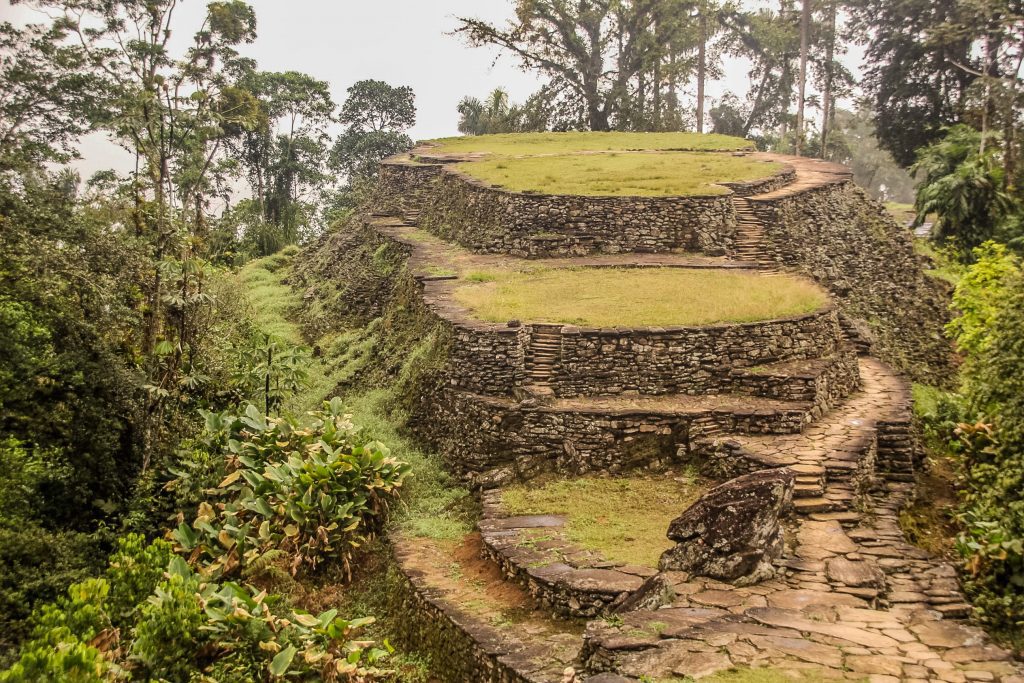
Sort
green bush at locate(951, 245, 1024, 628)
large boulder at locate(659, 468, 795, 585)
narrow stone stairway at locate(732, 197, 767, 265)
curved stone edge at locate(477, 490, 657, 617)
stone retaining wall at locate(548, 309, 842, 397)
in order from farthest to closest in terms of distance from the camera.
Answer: narrow stone stairway at locate(732, 197, 767, 265), stone retaining wall at locate(548, 309, 842, 397), curved stone edge at locate(477, 490, 657, 617), large boulder at locate(659, 468, 795, 585), green bush at locate(951, 245, 1024, 628)

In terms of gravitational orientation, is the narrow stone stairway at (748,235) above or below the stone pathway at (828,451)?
above

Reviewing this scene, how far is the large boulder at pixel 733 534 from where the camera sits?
8062 mm

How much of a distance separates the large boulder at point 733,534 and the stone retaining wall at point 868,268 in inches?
374

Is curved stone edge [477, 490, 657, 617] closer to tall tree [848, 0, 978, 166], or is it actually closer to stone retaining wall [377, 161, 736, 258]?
stone retaining wall [377, 161, 736, 258]

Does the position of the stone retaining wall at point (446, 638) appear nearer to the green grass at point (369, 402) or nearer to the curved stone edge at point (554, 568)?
the curved stone edge at point (554, 568)

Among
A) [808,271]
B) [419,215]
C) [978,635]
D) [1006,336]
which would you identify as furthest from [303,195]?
[978,635]

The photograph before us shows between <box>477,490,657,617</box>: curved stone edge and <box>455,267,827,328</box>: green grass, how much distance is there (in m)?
3.66

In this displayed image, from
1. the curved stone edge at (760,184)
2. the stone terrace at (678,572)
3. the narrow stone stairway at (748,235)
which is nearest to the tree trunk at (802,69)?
the curved stone edge at (760,184)

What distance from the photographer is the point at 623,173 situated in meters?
21.9

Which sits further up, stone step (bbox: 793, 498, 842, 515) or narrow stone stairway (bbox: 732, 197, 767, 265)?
narrow stone stairway (bbox: 732, 197, 767, 265)

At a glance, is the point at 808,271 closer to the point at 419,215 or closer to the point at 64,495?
the point at 419,215

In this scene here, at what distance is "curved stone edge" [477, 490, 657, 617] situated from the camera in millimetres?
8594

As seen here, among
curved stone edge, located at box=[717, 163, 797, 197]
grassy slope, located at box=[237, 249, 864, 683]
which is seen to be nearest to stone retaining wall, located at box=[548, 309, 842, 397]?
grassy slope, located at box=[237, 249, 864, 683]

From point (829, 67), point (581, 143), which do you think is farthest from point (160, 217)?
point (829, 67)
